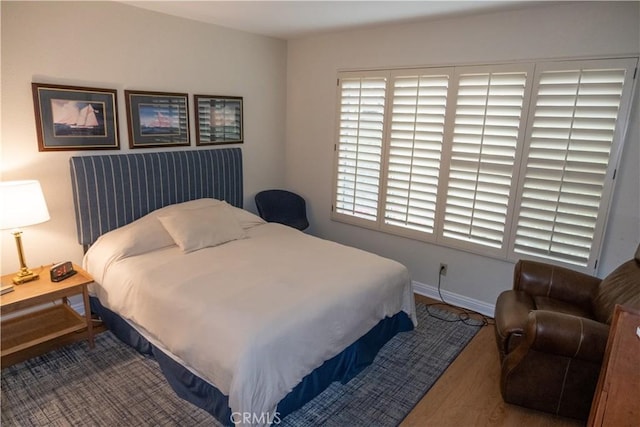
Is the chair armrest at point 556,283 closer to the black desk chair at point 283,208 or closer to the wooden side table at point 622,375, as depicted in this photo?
the wooden side table at point 622,375

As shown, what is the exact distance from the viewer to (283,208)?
167 inches

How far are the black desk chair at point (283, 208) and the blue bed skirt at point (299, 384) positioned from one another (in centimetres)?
168

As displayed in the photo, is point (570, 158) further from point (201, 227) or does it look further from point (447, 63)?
point (201, 227)

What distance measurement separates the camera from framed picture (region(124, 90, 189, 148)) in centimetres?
316

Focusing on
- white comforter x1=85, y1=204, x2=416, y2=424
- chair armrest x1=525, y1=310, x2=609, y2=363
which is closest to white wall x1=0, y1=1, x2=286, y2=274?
white comforter x1=85, y1=204, x2=416, y2=424

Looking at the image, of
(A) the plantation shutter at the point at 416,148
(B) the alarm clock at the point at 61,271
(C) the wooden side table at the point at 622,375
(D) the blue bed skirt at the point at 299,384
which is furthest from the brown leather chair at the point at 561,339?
(B) the alarm clock at the point at 61,271

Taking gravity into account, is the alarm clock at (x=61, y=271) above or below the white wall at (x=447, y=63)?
below

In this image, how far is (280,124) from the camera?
4.41 metres

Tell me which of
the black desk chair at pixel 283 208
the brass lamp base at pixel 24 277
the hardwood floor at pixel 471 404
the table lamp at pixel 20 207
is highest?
the table lamp at pixel 20 207

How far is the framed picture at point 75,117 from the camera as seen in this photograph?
8.74ft

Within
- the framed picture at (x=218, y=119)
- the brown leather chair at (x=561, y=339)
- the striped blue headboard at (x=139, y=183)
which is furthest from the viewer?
the framed picture at (x=218, y=119)

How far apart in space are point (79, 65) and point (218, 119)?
1.24 meters

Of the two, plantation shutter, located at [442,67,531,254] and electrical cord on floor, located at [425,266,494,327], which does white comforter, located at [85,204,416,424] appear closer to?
electrical cord on floor, located at [425,266,494,327]

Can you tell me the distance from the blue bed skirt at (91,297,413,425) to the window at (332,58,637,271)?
3.56 ft
